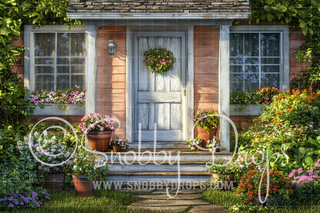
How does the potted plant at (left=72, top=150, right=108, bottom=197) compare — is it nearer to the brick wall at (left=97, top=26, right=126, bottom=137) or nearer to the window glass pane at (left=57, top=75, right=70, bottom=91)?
the brick wall at (left=97, top=26, right=126, bottom=137)

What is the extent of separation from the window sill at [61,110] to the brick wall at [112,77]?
0.64 metres

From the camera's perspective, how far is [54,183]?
4570mm

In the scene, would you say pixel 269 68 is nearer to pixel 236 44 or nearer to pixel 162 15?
pixel 236 44

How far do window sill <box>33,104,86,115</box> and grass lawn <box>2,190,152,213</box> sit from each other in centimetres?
223

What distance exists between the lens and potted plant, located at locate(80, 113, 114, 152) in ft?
16.8

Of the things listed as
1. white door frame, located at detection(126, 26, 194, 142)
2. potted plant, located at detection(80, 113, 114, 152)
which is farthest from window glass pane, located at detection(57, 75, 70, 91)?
potted plant, located at detection(80, 113, 114, 152)

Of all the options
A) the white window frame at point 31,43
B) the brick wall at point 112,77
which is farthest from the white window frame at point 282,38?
the white window frame at point 31,43

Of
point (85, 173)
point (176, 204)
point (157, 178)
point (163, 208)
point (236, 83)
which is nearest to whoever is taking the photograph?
point (163, 208)

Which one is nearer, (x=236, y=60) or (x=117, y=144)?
(x=117, y=144)

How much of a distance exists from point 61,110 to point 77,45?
5.04 ft

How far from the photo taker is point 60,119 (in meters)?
6.24

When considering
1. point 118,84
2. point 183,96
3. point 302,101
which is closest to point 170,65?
point 183,96

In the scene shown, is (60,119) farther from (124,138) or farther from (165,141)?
(165,141)

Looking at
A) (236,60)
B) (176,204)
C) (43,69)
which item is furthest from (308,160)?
(43,69)
